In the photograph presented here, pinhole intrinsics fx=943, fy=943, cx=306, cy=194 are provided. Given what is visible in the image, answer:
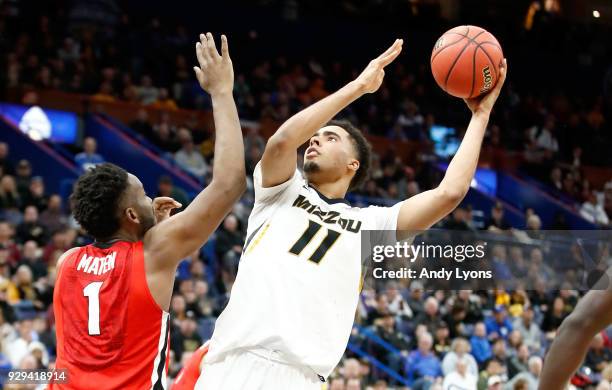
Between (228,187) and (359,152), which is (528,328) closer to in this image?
(359,152)

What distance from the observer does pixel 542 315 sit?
46.6 feet

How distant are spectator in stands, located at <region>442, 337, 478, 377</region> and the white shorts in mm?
8418

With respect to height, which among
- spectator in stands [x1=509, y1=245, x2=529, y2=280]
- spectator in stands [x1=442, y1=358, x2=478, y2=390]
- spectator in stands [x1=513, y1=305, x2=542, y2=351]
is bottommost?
spectator in stands [x1=442, y1=358, x2=478, y2=390]

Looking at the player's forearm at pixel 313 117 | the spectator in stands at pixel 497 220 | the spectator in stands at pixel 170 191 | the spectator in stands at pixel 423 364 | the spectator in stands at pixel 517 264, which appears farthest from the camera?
the spectator in stands at pixel 497 220

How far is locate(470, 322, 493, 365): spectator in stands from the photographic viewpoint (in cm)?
1282

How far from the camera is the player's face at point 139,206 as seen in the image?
3.96m

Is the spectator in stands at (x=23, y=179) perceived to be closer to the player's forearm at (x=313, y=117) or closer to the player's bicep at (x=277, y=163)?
the player's bicep at (x=277, y=163)

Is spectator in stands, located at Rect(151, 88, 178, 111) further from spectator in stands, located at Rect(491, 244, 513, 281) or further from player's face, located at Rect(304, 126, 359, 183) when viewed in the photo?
player's face, located at Rect(304, 126, 359, 183)

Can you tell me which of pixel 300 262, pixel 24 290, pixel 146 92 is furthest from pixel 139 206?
pixel 146 92

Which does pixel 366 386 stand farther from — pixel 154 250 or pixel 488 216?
pixel 154 250

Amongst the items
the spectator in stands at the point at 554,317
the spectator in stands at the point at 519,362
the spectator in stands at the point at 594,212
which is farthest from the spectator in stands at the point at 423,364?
the spectator in stands at the point at 594,212

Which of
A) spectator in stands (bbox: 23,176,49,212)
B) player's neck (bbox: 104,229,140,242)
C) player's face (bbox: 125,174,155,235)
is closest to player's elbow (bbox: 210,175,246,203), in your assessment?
player's face (bbox: 125,174,155,235)

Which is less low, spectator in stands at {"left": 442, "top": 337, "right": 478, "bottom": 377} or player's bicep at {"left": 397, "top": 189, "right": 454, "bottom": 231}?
player's bicep at {"left": 397, "top": 189, "right": 454, "bottom": 231}

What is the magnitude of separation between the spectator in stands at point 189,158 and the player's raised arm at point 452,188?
10.4 meters
